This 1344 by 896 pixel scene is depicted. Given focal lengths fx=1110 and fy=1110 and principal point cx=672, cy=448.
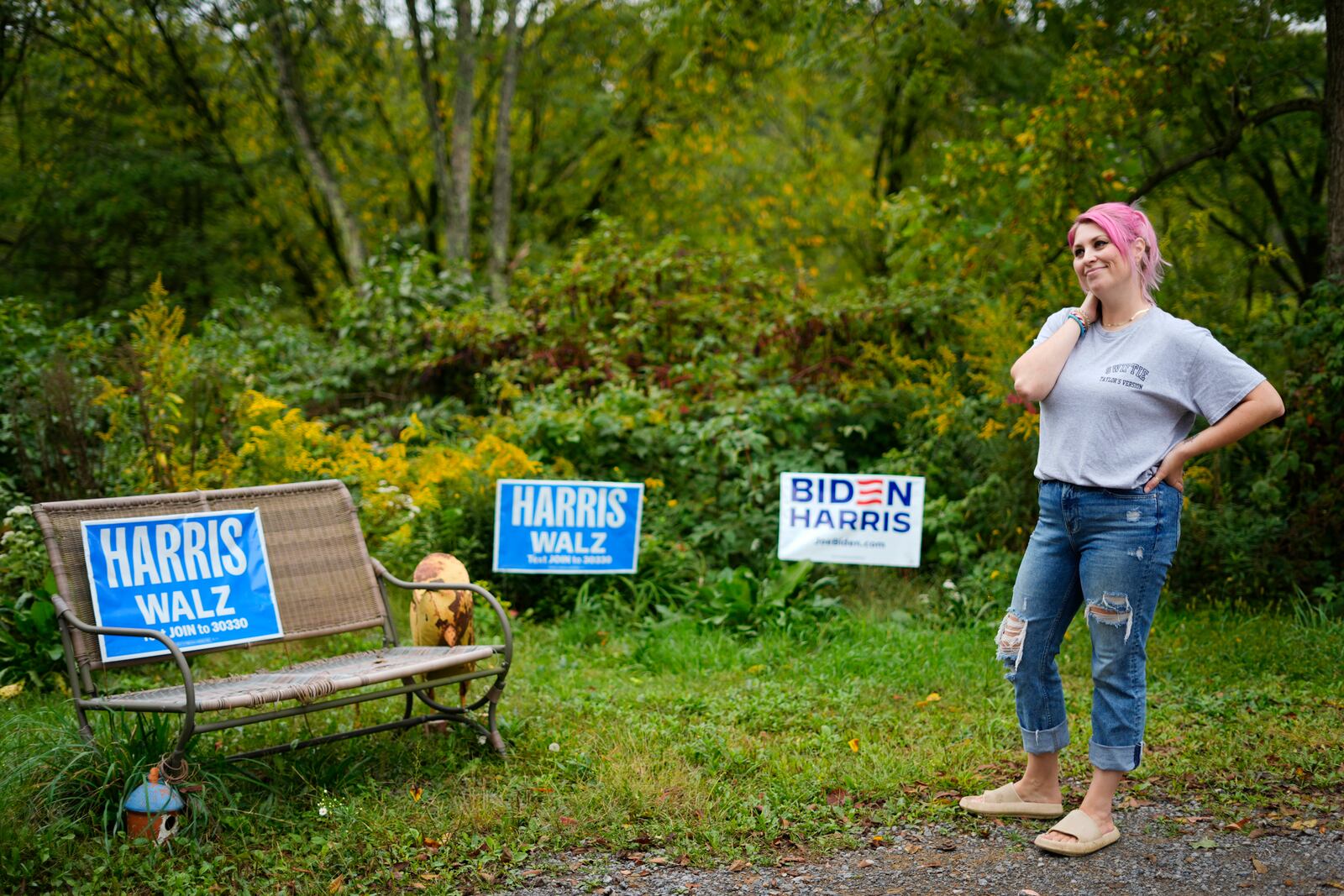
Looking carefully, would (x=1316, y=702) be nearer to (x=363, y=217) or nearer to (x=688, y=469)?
(x=688, y=469)

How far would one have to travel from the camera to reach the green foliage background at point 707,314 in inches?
238

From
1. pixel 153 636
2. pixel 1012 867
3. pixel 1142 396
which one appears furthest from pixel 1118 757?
pixel 153 636

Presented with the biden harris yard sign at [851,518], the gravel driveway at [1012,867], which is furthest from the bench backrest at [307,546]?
the biden harris yard sign at [851,518]

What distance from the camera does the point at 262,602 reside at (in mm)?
4207

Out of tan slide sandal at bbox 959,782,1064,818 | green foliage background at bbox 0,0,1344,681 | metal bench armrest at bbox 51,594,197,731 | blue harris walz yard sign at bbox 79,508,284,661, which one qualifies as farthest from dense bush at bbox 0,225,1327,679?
tan slide sandal at bbox 959,782,1064,818

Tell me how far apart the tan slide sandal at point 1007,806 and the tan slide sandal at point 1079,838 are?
0.20 m

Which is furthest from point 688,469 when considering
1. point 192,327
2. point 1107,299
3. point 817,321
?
point 192,327

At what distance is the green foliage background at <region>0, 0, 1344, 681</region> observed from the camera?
6.05 meters

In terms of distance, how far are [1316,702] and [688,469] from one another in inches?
144

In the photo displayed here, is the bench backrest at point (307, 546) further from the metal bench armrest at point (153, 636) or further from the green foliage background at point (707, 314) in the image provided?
the green foliage background at point (707, 314)

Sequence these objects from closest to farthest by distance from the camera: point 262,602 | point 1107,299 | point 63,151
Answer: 1. point 1107,299
2. point 262,602
3. point 63,151

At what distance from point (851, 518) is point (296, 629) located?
3.01 m

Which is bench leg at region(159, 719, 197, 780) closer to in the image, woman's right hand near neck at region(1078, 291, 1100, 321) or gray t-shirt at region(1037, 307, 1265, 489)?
gray t-shirt at region(1037, 307, 1265, 489)

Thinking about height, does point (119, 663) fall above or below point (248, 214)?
→ below
